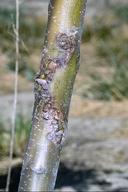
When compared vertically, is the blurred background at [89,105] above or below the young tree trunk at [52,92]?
below

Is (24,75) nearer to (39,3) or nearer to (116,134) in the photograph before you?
(116,134)

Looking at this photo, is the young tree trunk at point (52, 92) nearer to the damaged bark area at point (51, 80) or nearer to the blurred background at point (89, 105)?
the damaged bark area at point (51, 80)

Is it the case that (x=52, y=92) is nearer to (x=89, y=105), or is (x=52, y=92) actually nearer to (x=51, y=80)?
(x=51, y=80)

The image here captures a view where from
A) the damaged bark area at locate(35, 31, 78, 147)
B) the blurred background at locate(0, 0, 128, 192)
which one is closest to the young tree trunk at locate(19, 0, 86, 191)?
the damaged bark area at locate(35, 31, 78, 147)

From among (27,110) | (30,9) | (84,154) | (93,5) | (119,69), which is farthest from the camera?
(93,5)

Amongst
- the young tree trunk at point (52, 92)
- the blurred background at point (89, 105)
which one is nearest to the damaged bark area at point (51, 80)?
the young tree trunk at point (52, 92)

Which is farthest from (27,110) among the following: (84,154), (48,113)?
(48,113)

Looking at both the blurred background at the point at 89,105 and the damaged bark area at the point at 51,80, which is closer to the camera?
the damaged bark area at the point at 51,80
